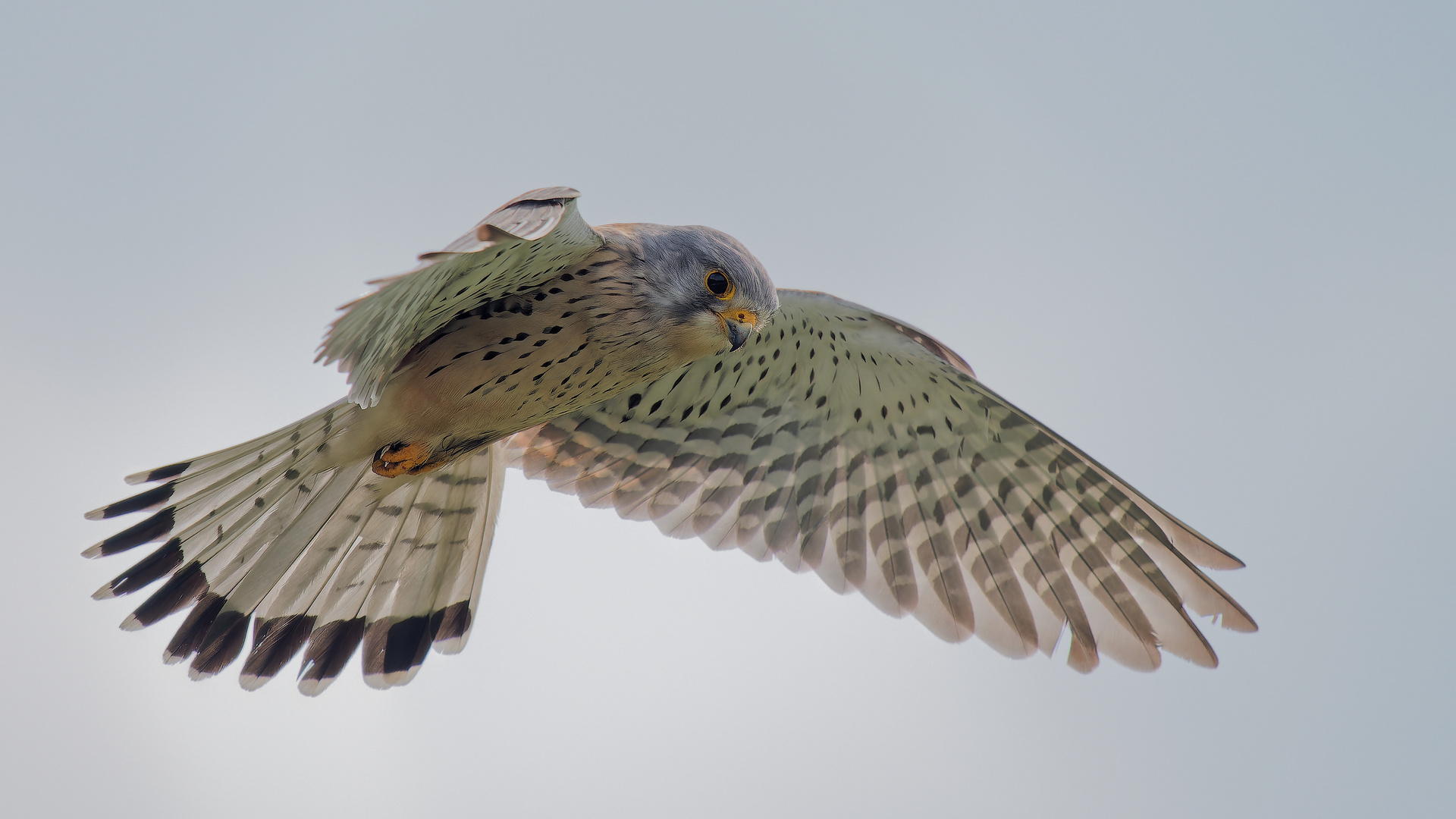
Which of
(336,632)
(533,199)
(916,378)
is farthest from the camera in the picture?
(916,378)

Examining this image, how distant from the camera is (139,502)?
13.8 feet

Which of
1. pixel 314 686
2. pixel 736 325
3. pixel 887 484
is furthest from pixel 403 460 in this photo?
pixel 887 484

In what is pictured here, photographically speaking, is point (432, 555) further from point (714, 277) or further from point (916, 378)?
point (916, 378)

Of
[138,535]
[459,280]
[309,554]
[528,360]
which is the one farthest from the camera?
[309,554]

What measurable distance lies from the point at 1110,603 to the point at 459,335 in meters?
2.98

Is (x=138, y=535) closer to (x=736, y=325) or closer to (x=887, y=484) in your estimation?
(x=736, y=325)

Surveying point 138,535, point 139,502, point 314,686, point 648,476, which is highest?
point 648,476

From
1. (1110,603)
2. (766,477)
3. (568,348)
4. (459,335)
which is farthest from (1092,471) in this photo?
(459,335)

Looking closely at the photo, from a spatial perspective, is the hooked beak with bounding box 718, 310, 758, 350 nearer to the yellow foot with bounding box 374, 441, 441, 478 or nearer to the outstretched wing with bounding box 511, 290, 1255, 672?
the outstretched wing with bounding box 511, 290, 1255, 672

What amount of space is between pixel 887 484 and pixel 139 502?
320 cm

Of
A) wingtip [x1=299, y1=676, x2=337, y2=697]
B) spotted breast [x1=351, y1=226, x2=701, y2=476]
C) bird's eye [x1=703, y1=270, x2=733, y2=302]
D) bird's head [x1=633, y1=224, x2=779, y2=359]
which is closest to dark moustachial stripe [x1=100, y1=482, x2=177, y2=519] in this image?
spotted breast [x1=351, y1=226, x2=701, y2=476]

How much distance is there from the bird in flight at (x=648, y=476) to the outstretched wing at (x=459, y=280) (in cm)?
2

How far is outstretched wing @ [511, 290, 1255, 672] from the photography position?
4.97 m

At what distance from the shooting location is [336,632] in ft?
15.8
